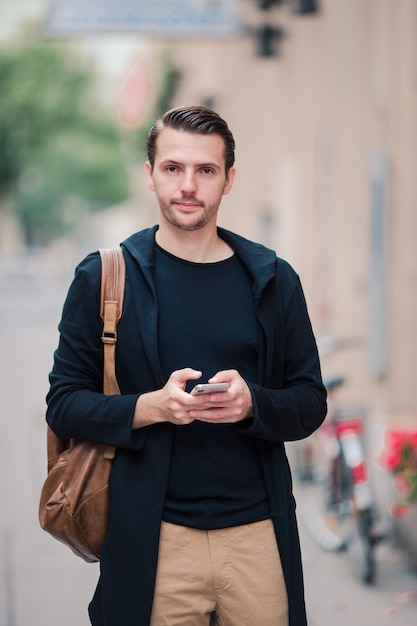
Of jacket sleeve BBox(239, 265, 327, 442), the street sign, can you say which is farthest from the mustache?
the street sign

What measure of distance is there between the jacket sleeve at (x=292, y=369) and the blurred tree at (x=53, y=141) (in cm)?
3960

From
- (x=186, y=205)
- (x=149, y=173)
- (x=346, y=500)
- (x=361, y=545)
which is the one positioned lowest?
(x=361, y=545)

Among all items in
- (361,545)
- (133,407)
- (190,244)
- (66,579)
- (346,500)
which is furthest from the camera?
(346,500)

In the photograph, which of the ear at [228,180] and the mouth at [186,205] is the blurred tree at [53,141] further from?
the mouth at [186,205]

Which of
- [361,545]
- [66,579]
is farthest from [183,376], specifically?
[66,579]

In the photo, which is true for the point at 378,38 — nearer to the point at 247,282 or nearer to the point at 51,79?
the point at 247,282

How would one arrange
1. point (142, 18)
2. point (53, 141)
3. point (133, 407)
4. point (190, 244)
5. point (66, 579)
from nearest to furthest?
point (133, 407), point (190, 244), point (66, 579), point (142, 18), point (53, 141)

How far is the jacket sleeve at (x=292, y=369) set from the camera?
2.54 meters

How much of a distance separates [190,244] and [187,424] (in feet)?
1.52

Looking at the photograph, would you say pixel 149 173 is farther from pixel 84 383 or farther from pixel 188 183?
pixel 84 383

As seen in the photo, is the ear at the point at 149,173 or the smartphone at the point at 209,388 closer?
the smartphone at the point at 209,388

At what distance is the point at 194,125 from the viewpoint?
2.51 m

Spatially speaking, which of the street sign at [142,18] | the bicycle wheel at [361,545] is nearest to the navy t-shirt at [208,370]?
the bicycle wheel at [361,545]

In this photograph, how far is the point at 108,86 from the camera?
44.2 m
